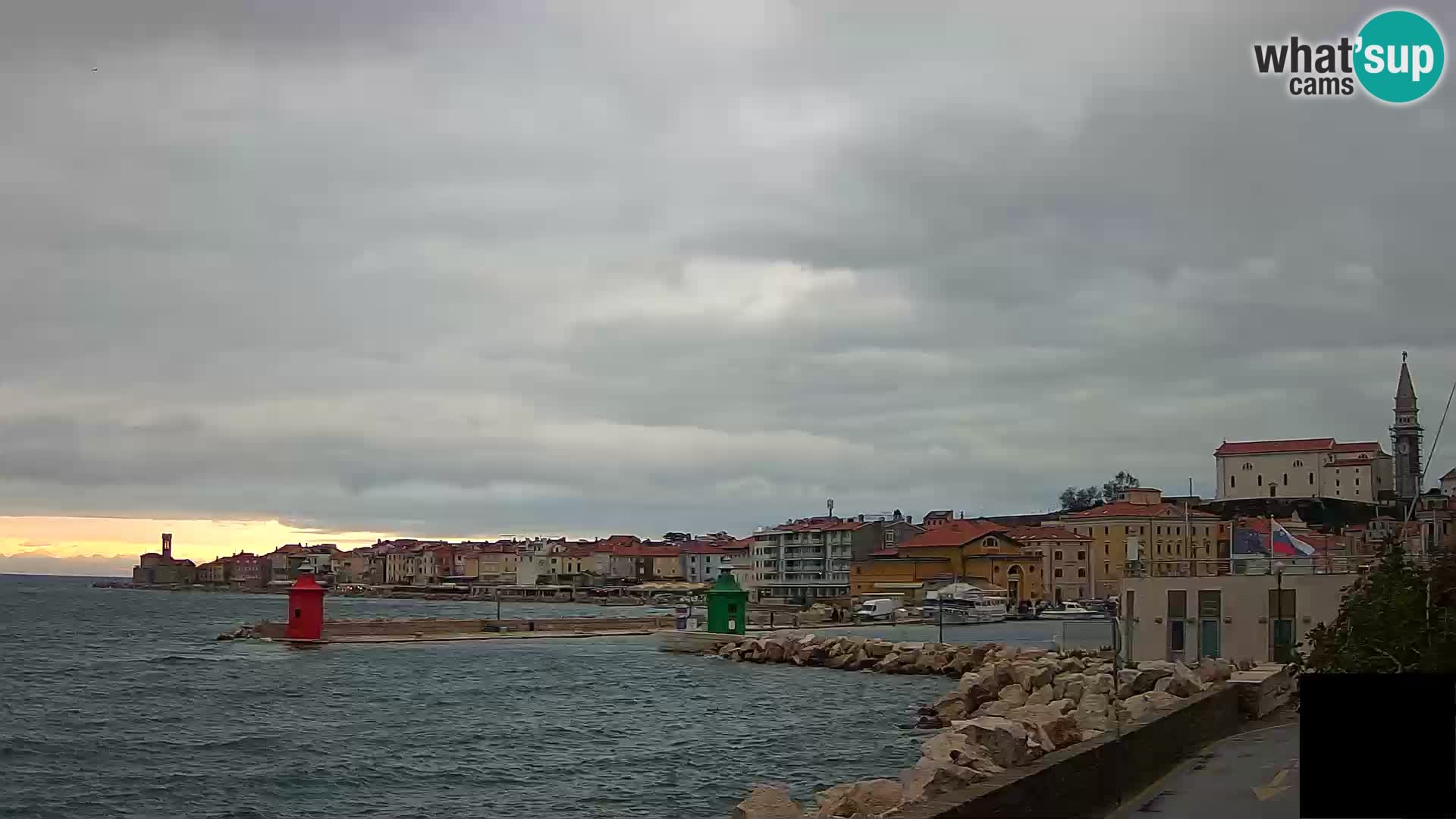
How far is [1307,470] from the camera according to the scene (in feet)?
486

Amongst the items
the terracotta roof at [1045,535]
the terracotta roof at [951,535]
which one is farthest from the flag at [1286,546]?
the terracotta roof at [1045,535]

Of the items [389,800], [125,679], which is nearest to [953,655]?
[125,679]

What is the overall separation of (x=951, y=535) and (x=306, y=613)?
72784mm

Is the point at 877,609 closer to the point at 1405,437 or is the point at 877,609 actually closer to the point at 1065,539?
the point at 1065,539

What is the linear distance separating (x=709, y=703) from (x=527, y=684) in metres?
8.65

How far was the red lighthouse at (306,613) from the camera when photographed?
215 ft

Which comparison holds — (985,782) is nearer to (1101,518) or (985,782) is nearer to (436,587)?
(1101,518)

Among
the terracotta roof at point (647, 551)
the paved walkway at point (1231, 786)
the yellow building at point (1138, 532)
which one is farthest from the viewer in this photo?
the terracotta roof at point (647, 551)

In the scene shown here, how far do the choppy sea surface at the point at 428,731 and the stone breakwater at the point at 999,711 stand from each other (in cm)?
248

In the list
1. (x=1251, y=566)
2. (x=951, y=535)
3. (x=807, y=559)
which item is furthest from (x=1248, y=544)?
(x=807, y=559)

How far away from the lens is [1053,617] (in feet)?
369

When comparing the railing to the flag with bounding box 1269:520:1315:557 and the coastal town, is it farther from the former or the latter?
the coastal town
